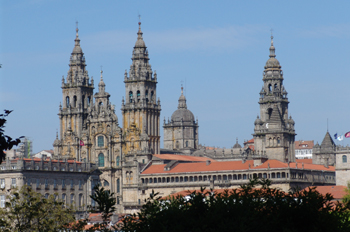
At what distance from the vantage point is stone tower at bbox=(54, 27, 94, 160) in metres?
170

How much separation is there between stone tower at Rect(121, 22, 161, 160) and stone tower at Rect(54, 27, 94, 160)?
1016 cm

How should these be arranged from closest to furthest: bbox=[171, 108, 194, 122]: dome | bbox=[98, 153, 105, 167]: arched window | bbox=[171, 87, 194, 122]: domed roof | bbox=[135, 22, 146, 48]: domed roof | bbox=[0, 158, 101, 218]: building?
bbox=[0, 158, 101, 218]: building
bbox=[98, 153, 105, 167]: arched window
bbox=[135, 22, 146, 48]: domed roof
bbox=[171, 108, 194, 122]: dome
bbox=[171, 87, 194, 122]: domed roof

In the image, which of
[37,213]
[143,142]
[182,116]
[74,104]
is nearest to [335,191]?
[143,142]

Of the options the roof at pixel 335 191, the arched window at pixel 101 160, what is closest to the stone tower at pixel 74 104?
the arched window at pixel 101 160

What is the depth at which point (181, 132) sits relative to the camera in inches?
7569

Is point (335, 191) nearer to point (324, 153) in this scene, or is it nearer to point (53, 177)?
A: point (53, 177)

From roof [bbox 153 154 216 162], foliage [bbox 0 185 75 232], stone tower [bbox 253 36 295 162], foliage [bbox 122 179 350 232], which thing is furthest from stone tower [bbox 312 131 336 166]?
foliage [bbox 122 179 350 232]

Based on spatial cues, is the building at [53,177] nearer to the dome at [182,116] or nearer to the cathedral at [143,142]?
the cathedral at [143,142]

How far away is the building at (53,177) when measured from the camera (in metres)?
141

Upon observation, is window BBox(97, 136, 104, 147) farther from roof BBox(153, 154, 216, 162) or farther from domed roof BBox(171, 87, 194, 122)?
domed roof BBox(171, 87, 194, 122)

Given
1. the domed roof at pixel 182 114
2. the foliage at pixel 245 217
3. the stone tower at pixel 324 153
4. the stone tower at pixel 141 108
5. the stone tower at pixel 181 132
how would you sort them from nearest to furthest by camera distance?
the foliage at pixel 245 217 → the stone tower at pixel 141 108 → the stone tower at pixel 324 153 → the stone tower at pixel 181 132 → the domed roof at pixel 182 114

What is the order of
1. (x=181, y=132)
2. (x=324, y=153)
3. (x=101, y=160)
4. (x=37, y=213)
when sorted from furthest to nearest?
1. (x=181, y=132)
2. (x=324, y=153)
3. (x=101, y=160)
4. (x=37, y=213)

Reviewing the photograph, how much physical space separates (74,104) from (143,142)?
64.0ft

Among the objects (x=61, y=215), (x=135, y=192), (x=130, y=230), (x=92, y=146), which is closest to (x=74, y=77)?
(x=92, y=146)
